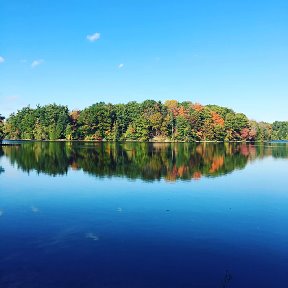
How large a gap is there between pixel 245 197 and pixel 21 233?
1406 cm

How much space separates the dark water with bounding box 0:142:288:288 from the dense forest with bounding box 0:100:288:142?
89.2 m

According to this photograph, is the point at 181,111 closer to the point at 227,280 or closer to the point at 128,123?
the point at 128,123

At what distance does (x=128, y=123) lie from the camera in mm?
118125

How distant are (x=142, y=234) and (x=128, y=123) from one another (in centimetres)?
10594

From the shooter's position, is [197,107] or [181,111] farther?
[197,107]

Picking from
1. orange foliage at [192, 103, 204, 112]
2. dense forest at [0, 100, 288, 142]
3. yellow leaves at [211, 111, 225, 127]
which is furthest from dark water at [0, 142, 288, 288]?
orange foliage at [192, 103, 204, 112]

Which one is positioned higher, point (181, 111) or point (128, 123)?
point (181, 111)

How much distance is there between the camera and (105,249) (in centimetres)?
1129

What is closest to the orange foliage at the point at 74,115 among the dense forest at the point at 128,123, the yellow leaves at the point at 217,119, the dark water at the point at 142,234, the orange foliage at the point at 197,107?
the dense forest at the point at 128,123

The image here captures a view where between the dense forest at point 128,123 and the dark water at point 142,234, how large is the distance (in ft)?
293

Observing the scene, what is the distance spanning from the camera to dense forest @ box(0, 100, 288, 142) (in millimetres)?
114000

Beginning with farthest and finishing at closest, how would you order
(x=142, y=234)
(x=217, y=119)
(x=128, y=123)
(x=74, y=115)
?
1. (x=217, y=119)
2. (x=74, y=115)
3. (x=128, y=123)
4. (x=142, y=234)

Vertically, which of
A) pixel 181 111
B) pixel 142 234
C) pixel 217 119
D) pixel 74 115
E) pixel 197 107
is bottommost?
pixel 142 234

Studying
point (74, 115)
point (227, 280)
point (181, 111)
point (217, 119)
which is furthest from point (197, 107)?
point (227, 280)
